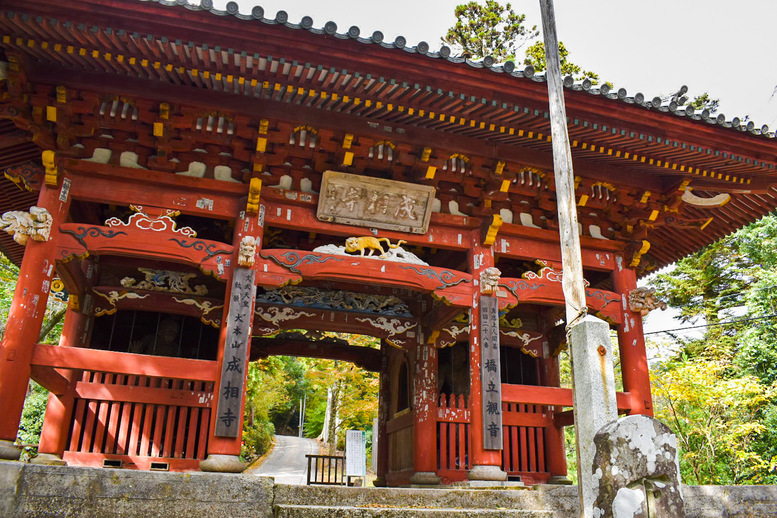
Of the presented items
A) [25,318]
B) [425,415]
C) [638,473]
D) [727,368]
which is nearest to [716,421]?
[727,368]

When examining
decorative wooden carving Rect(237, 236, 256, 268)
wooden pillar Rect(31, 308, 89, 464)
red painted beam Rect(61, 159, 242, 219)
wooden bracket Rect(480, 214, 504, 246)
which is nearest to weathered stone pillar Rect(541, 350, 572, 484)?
wooden bracket Rect(480, 214, 504, 246)

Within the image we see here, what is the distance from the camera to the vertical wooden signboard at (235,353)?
6.02 metres

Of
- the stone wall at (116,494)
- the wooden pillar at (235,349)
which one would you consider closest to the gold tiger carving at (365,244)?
the wooden pillar at (235,349)

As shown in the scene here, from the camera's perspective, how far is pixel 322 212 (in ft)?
23.9

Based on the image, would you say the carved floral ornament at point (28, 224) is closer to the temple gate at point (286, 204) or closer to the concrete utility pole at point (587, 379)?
the temple gate at point (286, 204)

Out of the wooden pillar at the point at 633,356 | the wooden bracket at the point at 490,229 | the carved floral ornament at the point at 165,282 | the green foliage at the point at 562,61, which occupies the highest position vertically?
the green foliage at the point at 562,61

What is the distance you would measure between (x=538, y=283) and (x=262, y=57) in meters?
4.59

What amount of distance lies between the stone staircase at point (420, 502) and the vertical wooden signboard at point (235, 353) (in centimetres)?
113

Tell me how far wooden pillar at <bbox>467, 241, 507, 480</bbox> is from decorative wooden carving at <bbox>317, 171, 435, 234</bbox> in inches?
33.1

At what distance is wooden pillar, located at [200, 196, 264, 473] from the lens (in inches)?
234

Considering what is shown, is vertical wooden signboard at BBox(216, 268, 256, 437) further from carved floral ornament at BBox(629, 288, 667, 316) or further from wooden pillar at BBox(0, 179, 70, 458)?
carved floral ornament at BBox(629, 288, 667, 316)

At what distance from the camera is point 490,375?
7078 millimetres

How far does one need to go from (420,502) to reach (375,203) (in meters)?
3.68

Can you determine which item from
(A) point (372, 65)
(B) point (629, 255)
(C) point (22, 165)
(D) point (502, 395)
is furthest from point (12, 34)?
(B) point (629, 255)
